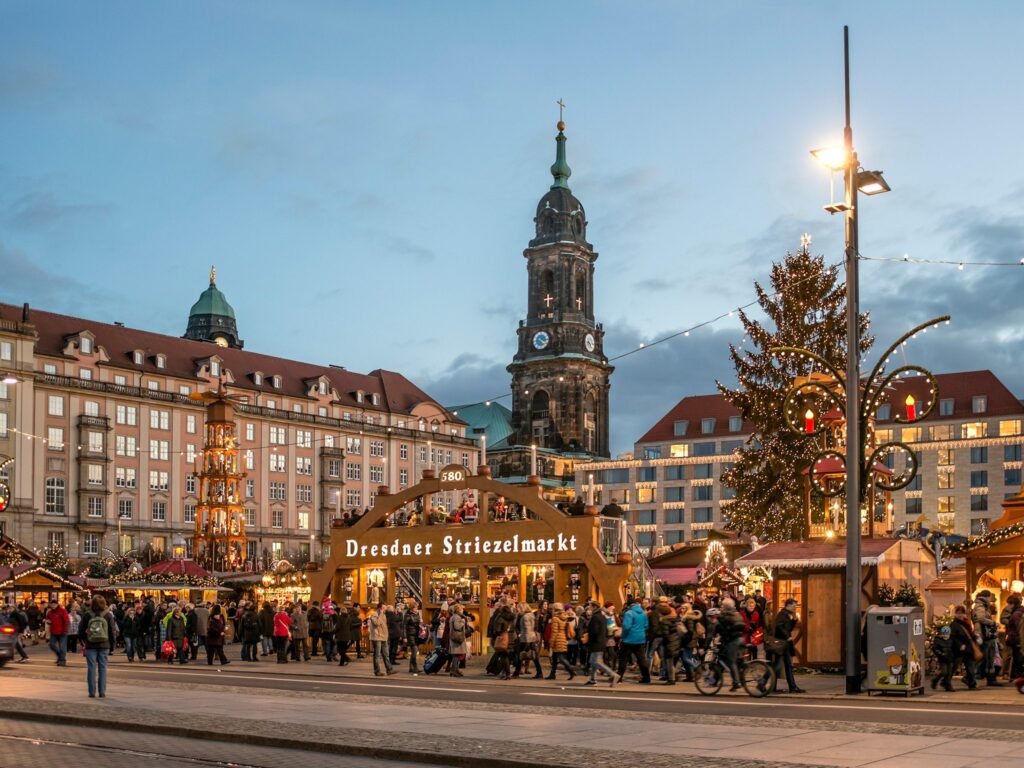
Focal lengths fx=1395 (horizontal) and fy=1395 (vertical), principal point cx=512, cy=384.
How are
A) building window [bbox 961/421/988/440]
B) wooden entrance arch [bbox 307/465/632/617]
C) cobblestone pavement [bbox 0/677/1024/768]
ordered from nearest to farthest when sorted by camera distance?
1. cobblestone pavement [bbox 0/677/1024/768]
2. wooden entrance arch [bbox 307/465/632/617]
3. building window [bbox 961/421/988/440]

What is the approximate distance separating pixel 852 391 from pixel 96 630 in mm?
12903

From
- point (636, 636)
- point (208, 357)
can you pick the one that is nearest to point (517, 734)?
point (636, 636)

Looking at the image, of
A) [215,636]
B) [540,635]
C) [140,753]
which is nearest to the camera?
[140,753]

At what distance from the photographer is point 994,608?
28016mm

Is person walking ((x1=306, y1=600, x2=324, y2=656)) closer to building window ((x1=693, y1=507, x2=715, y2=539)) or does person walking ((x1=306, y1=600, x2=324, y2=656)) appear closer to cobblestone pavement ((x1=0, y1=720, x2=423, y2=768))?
cobblestone pavement ((x1=0, y1=720, x2=423, y2=768))

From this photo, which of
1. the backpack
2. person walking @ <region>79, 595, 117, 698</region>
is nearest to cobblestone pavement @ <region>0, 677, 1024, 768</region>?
person walking @ <region>79, 595, 117, 698</region>

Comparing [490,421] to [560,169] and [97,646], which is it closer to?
[560,169]

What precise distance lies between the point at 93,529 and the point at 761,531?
6165 centimetres

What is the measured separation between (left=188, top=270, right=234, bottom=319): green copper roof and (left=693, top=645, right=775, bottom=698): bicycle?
12128 cm

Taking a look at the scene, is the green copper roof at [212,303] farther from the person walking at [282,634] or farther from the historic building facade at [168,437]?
the person walking at [282,634]

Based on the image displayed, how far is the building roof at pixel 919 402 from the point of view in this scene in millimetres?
100562

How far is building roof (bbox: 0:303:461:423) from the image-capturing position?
99.5m

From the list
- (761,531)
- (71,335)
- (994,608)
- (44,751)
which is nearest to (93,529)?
(71,335)

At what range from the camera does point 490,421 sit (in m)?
152
